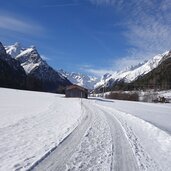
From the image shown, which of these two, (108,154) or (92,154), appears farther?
(108,154)

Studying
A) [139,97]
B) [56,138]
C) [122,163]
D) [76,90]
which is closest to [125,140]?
[56,138]

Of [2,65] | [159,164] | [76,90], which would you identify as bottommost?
[159,164]

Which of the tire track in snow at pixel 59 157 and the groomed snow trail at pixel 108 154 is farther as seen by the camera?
the groomed snow trail at pixel 108 154

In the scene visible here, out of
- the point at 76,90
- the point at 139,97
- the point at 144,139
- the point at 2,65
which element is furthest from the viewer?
the point at 2,65

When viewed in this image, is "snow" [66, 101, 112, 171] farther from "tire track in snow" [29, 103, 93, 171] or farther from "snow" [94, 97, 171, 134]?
"snow" [94, 97, 171, 134]

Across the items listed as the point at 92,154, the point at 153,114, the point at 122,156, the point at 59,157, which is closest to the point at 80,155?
the point at 92,154

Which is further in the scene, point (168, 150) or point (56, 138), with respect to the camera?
point (56, 138)

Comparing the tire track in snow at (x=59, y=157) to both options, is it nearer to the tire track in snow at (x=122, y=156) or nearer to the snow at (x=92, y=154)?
the snow at (x=92, y=154)

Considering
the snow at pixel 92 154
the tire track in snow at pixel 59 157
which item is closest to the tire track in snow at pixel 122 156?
the snow at pixel 92 154

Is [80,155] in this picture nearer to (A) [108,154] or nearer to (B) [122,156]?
(A) [108,154]

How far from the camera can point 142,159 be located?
363 inches

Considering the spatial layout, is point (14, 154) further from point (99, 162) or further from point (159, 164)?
point (159, 164)

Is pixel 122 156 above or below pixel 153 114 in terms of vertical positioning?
below

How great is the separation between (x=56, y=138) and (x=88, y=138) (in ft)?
4.82
